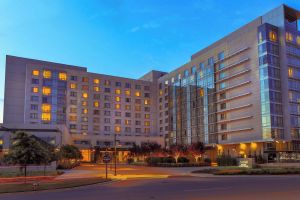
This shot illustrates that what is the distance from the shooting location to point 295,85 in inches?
3420

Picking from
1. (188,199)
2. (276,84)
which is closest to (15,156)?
(188,199)

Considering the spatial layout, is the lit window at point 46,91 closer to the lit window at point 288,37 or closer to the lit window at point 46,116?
the lit window at point 46,116

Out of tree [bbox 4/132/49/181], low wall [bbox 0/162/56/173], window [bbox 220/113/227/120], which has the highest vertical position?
window [bbox 220/113/227/120]

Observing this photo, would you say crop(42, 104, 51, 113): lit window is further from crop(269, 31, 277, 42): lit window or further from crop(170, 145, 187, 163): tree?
crop(269, 31, 277, 42): lit window

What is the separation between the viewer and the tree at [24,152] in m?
29.7

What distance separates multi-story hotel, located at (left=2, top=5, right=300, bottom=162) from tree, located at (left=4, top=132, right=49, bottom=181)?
51.8m

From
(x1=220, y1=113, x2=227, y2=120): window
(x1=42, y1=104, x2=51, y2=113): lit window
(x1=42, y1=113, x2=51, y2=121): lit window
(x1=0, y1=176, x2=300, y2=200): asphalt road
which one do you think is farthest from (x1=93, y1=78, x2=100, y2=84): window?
(x1=0, y1=176, x2=300, y2=200): asphalt road

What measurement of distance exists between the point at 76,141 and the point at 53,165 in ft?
228

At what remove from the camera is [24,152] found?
97.0 feet

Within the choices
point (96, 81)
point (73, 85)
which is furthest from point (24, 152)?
point (96, 81)

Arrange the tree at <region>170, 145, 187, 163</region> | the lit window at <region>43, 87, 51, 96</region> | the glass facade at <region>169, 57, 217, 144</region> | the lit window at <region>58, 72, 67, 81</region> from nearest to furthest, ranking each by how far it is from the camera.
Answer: the tree at <region>170, 145, 187, 163</region> → the glass facade at <region>169, 57, 217, 144</region> → the lit window at <region>43, 87, 51, 96</region> → the lit window at <region>58, 72, 67, 81</region>

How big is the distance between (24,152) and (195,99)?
86751 mm

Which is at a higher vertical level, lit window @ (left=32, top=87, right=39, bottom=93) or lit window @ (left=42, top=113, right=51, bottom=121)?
lit window @ (left=32, top=87, right=39, bottom=93)

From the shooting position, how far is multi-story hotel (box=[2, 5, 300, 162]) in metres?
84.2
